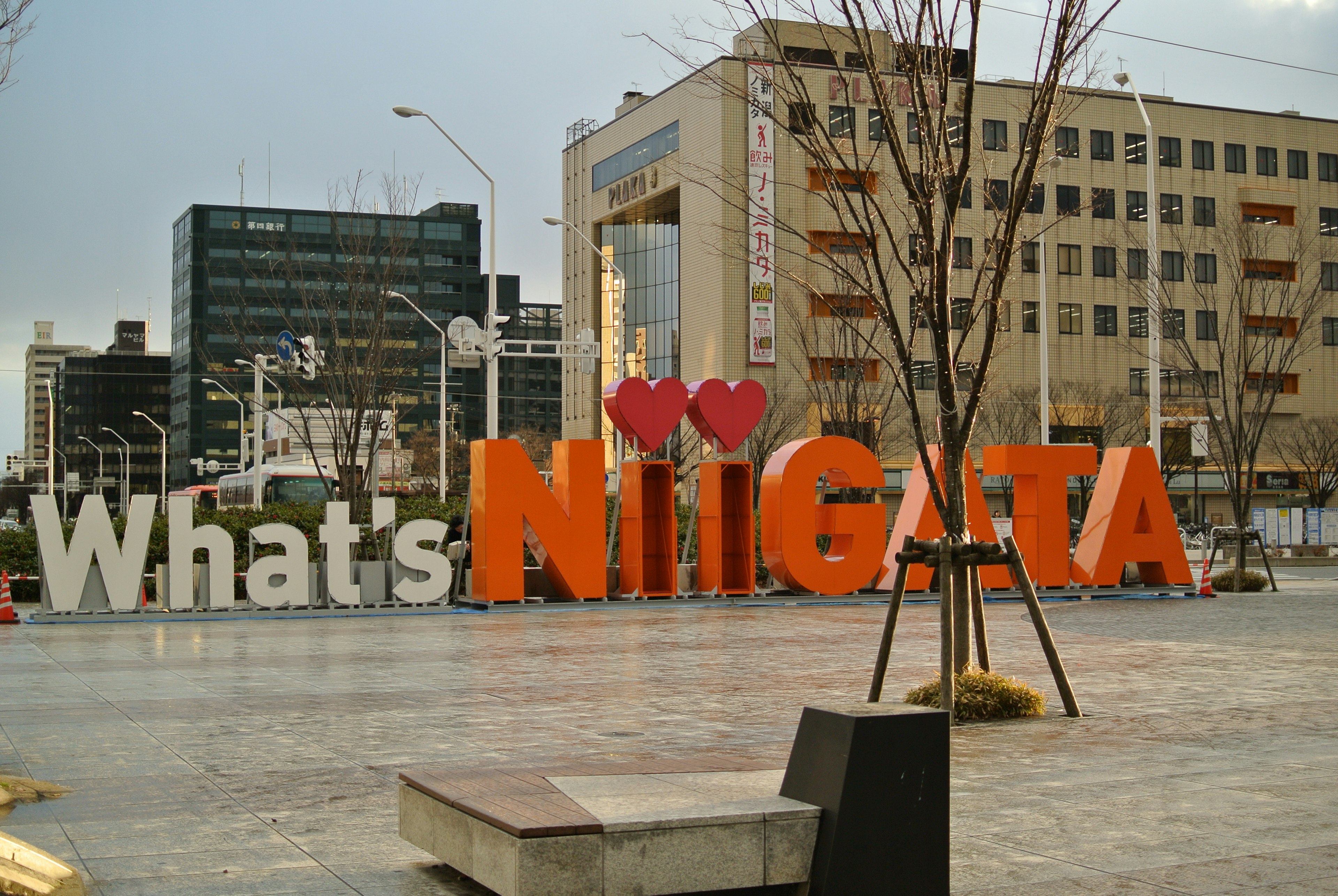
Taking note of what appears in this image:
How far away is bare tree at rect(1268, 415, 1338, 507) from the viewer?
63.6m

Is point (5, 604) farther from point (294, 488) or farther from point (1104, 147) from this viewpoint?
point (1104, 147)

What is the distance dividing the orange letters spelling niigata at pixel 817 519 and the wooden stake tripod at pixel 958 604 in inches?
591

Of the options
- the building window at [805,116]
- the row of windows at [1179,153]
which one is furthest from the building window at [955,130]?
the row of windows at [1179,153]

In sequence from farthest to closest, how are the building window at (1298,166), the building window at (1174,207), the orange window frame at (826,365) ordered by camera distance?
the building window at (1298,166) → the building window at (1174,207) → the orange window frame at (826,365)

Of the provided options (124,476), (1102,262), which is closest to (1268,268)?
(1102,262)

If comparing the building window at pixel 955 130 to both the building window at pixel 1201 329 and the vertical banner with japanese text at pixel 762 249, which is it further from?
the building window at pixel 1201 329

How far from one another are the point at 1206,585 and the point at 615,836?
84.1 feet

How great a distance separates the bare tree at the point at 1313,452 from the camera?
209 ft

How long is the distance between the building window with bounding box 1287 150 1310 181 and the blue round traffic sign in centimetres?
6514

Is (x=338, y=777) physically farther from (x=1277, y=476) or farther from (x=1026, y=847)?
(x=1277, y=476)

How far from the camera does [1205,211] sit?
242 feet

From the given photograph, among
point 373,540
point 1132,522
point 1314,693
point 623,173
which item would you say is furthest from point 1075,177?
point 1314,693

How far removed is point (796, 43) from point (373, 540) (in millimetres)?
48152

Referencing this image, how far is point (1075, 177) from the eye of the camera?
71750 mm
